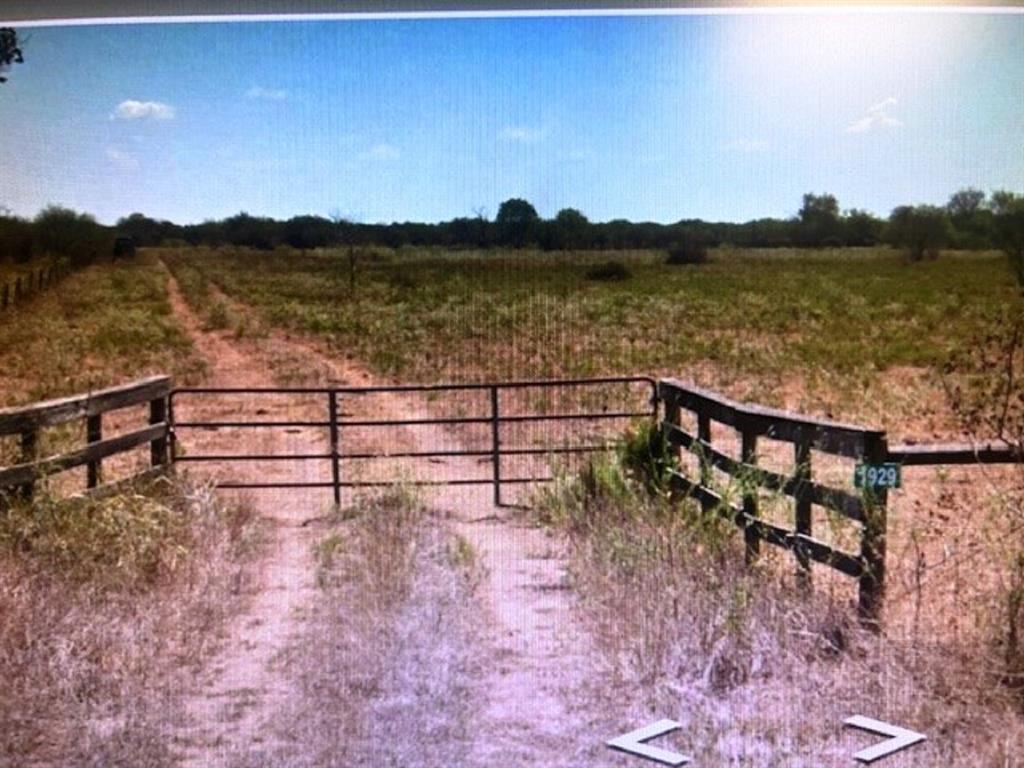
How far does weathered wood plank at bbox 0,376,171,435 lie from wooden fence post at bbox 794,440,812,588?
8.48 ft

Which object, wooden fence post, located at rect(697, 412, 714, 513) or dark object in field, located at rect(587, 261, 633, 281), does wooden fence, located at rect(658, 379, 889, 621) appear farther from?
dark object in field, located at rect(587, 261, 633, 281)

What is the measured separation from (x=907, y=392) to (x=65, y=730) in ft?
10.4

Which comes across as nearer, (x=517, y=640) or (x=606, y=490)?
(x=517, y=640)

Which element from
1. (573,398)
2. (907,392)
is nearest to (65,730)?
(573,398)

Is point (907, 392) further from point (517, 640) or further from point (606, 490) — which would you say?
point (517, 640)

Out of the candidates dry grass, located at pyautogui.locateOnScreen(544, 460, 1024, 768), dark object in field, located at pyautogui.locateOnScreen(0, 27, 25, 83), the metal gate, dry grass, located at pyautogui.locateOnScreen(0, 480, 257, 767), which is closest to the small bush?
the metal gate

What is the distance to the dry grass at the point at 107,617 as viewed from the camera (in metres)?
2.85

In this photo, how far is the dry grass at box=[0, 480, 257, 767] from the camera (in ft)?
9.36

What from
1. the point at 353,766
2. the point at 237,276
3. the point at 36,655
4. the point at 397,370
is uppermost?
the point at 237,276

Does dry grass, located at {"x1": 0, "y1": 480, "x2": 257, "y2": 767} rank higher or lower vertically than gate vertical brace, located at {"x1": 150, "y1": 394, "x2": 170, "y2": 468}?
lower

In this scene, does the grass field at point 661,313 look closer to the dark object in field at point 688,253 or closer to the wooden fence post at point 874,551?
the dark object in field at point 688,253

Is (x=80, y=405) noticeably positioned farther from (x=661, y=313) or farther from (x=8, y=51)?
(x=661, y=313)

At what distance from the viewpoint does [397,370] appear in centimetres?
427

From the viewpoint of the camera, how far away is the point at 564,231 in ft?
11.6
